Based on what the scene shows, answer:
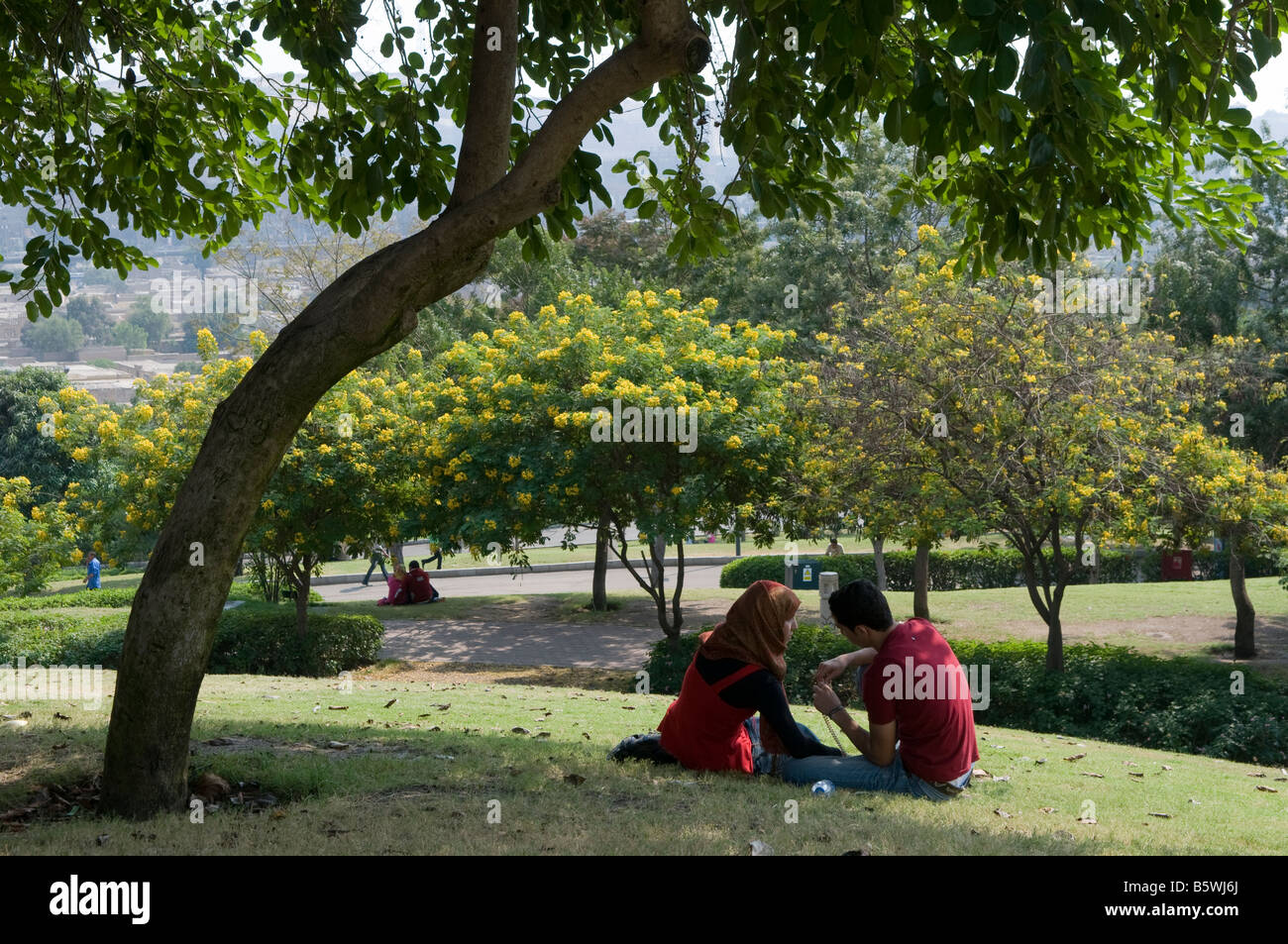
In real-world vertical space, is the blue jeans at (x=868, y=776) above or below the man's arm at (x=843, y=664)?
below

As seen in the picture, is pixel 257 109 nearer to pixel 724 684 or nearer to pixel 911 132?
pixel 911 132

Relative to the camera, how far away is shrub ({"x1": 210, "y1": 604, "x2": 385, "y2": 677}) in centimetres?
1628

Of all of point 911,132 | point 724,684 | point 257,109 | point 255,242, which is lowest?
point 724,684

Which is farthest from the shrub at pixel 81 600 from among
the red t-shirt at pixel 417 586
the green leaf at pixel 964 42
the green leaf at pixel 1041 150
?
the green leaf at pixel 964 42

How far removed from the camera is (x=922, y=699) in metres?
5.43

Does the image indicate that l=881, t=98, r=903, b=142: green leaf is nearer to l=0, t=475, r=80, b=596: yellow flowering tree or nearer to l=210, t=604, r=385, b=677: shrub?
l=210, t=604, r=385, b=677: shrub

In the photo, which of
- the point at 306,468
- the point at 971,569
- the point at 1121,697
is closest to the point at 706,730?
the point at 1121,697

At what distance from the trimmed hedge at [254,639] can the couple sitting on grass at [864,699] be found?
11.9 m

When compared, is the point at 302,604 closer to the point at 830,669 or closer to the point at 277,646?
the point at 277,646

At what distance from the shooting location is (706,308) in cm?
1817

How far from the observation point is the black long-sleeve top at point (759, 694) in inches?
219

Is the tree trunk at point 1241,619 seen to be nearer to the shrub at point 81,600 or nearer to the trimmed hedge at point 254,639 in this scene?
the trimmed hedge at point 254,639

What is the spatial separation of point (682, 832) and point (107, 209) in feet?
23.5

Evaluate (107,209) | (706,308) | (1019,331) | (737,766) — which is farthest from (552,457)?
(737,766)
